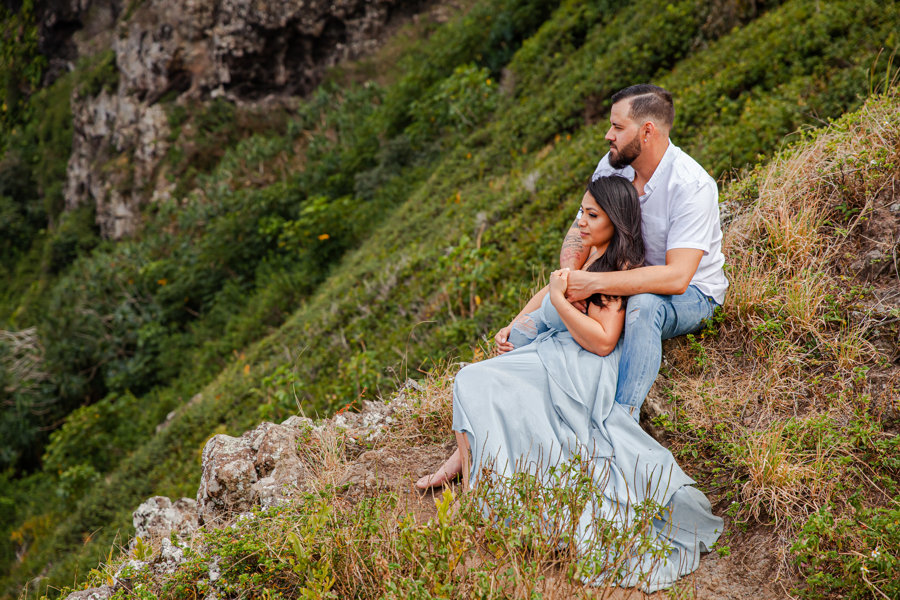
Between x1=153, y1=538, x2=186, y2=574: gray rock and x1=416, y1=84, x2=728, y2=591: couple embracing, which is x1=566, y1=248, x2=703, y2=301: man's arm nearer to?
x1=416, y1=84, x2=728, y2=591: couple embracing

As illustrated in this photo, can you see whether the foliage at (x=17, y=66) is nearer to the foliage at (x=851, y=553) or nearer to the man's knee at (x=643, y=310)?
the man's knee at (x=643, y=310)

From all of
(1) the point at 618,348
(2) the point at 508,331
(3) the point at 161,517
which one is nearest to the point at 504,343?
(2) the point at 508,331

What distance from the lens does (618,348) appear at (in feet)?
11.2

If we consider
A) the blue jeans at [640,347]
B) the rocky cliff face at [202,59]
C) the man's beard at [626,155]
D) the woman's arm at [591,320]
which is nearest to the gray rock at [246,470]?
the woman's arm at [591,320]

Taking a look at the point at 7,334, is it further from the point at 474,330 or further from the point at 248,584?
the point at 248,584

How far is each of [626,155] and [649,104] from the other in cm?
31

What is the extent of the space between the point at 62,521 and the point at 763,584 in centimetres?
1215

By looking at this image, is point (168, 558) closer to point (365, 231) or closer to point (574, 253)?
point (574, 253)

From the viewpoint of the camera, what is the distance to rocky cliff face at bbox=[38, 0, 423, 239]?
65.8ft

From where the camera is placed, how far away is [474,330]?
681 centimetres

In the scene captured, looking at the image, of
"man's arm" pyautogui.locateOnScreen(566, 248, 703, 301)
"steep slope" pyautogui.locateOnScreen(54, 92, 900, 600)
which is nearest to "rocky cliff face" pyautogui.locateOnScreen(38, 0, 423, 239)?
"steep slope" pyautogui.locateOnScreen(54, 92, 900, 600)

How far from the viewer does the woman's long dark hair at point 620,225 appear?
350cm

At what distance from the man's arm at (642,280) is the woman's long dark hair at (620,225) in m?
0.11

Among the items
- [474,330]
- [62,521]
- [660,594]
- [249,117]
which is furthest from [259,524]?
[249,117]
